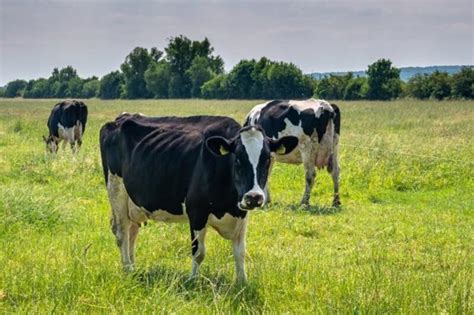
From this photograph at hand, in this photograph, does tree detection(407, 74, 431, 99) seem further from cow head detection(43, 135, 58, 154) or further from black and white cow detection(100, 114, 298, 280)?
black and white cow detection(100, 114, 298, 280)

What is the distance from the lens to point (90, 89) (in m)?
138

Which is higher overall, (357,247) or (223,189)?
(223,189)

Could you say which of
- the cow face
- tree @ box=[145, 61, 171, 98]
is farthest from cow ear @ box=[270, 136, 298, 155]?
tree @ box=[145, 61, 171, 98]

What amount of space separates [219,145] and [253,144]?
347 mm

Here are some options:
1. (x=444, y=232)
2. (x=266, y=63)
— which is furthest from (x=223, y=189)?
(x=266, y=63)

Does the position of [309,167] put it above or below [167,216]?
below

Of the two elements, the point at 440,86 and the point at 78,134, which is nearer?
the point at 78,134

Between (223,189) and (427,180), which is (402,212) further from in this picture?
(223,189)

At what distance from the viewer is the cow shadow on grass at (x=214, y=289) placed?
5.69 meters

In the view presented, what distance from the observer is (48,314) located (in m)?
5.27

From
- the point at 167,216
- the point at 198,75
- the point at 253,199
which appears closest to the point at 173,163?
the point at 167,216

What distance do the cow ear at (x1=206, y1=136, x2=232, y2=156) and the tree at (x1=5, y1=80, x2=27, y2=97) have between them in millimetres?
167329

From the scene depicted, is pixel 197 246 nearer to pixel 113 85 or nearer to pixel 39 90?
pixel 113 85

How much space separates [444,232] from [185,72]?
106 meters
